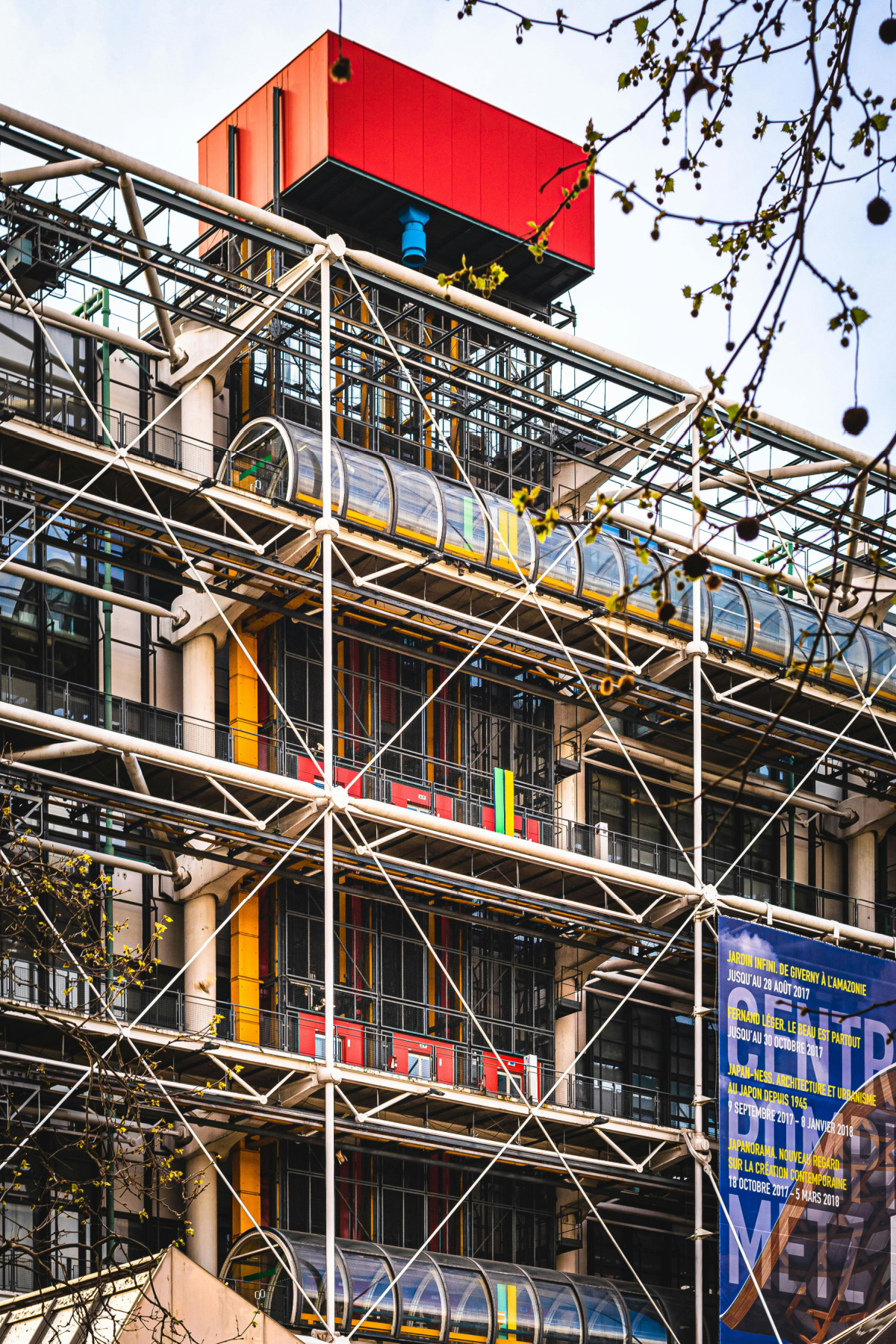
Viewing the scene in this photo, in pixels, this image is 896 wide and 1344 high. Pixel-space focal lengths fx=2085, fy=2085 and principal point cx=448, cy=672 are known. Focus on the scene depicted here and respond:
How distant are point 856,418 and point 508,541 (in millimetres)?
24940

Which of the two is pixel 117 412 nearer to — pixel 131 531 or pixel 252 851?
pixel 131 531

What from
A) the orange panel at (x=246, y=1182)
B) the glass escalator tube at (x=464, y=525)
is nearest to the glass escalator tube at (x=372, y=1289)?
the orange panel at (x=246, y=1182)

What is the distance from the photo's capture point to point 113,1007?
89.0 ft

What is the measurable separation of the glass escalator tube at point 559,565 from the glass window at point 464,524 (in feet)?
3.60

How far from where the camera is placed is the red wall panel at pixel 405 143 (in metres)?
35.9

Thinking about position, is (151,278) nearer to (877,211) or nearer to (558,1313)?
(558,1313)

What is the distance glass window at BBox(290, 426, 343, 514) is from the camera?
29188mm

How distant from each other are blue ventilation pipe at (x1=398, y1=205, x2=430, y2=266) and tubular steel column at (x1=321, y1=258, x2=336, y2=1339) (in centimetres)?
743

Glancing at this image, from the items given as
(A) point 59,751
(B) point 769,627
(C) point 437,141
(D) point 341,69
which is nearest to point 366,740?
(A) point 59,751

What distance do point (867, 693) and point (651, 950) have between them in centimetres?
647

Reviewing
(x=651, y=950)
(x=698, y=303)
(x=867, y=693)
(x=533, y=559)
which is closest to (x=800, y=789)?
(x=867, y=693)

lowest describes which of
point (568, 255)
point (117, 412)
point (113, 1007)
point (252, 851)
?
point (113, 1007)

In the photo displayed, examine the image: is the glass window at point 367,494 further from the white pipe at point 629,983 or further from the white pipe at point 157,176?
the white pipe at point 629,983

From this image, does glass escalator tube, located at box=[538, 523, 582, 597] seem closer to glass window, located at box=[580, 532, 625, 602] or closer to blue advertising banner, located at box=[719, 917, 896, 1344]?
glass window, located at box=[580, 532, 625, 602]
